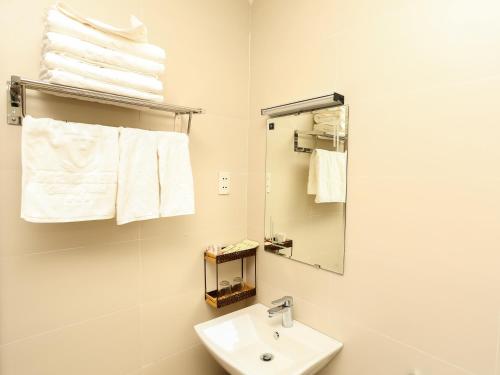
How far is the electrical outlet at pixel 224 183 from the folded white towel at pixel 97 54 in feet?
2.05

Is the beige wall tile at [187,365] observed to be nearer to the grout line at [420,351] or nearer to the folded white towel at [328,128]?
the grout line at [420,351]

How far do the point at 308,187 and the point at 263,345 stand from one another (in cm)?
80

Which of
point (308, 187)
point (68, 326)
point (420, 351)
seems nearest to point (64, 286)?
point (68, 326)

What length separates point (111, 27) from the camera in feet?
3.22

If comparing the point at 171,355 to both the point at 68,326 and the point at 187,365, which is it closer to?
the point at 187,365

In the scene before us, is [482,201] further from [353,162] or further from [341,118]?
[341,118]

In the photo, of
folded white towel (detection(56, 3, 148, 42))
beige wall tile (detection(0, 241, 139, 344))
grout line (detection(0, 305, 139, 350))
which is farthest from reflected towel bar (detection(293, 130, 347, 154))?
grout line (detection(0, 305, 139, 350))

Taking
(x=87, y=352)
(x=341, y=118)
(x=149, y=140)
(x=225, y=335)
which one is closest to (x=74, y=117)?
(x=149, y=140)

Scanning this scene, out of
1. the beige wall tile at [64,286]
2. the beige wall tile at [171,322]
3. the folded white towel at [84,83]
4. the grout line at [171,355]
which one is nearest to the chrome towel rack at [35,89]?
the folded white towel at [84,83]

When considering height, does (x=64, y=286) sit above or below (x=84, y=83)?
below

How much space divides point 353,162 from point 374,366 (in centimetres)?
80

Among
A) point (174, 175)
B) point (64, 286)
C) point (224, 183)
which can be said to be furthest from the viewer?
point (224, 183)

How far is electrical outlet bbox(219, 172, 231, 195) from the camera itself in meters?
1.56

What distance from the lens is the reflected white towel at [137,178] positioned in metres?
1.07
